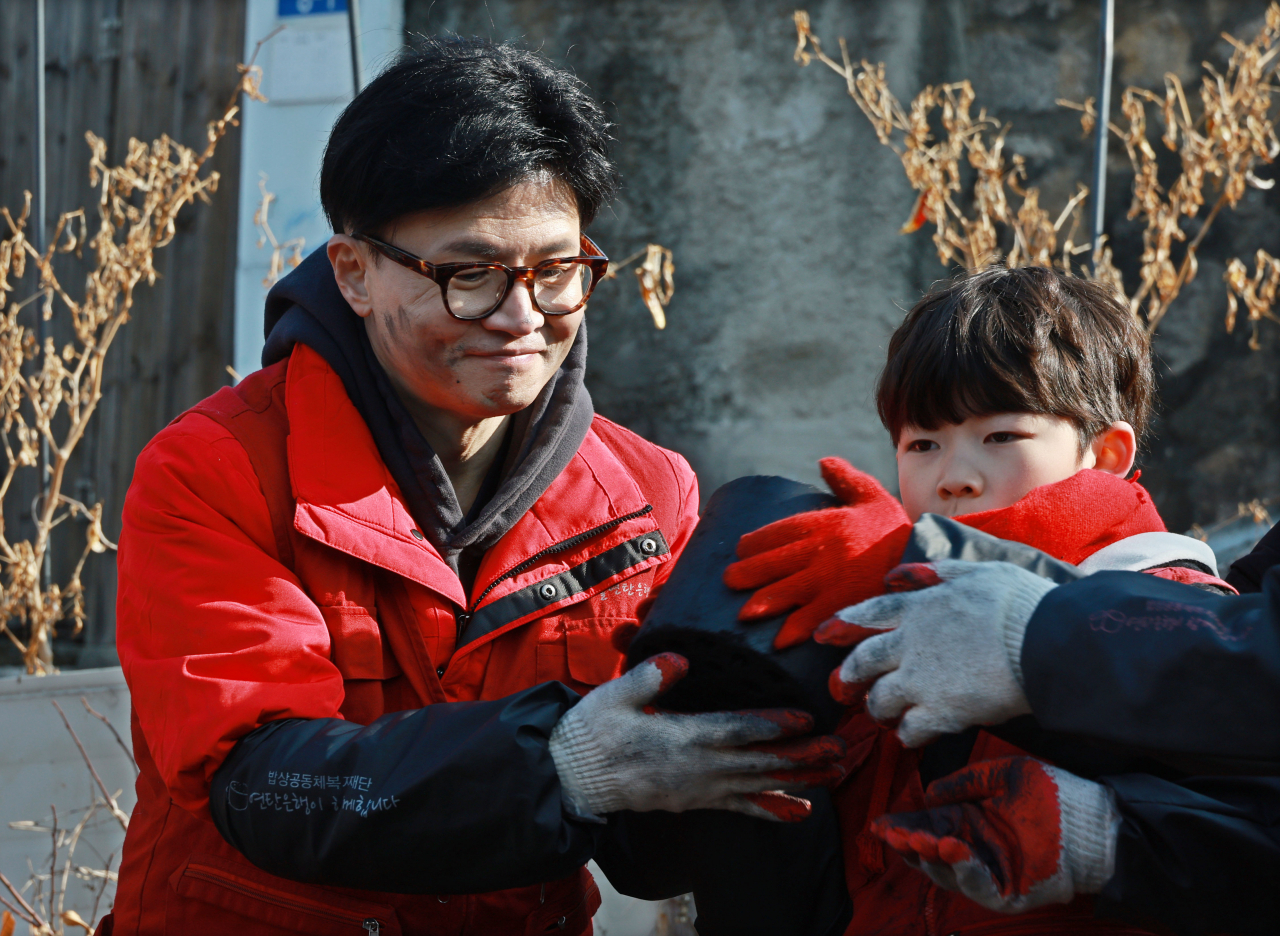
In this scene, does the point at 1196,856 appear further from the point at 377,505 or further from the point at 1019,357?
the point at 377,505

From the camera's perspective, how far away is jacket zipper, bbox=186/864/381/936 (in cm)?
157

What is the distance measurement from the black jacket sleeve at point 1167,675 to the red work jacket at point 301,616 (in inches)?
29.7

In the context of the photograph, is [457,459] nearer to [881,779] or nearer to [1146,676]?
[881,779]

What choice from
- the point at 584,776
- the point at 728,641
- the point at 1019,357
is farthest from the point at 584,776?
the point at 1019,357

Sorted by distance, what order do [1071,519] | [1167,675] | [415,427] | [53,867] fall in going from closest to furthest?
[1167,675], [1071,519], [415,427], [53,867]

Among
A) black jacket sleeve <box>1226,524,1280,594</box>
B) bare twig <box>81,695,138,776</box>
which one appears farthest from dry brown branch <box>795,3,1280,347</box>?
bare twig <box>81,695,138,776</box>

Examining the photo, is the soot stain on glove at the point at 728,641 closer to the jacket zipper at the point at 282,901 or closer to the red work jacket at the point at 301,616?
the red work jacket at the point at 301,616

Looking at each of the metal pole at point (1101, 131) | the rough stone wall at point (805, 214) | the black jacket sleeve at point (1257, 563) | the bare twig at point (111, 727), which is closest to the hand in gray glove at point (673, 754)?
the black jacket sleeve at point (1257, 563)

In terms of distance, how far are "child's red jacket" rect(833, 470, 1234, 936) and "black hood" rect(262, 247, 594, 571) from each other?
0.64 meters

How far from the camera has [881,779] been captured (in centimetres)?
155

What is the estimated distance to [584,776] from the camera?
1400 millimetres

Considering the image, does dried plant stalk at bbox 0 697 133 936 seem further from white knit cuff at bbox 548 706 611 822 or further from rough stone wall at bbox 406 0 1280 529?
rough stone wall at bbox 406 0 1280 529

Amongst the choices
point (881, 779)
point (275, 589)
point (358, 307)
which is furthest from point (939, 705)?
point (358, 307)

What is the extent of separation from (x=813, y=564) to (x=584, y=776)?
1.19ft
